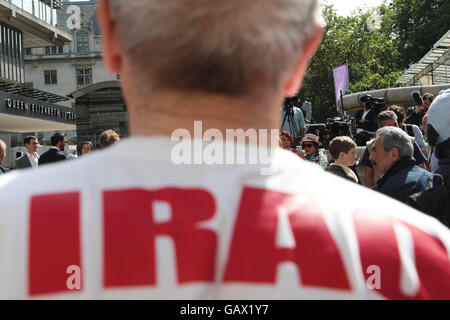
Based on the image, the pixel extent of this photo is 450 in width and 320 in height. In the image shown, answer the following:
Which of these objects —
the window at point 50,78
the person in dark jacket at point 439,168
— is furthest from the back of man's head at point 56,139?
the window at point 50,78

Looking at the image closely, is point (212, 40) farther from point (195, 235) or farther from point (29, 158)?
point (29, 158)

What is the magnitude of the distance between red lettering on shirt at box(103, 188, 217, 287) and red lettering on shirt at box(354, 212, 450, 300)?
0.77ft

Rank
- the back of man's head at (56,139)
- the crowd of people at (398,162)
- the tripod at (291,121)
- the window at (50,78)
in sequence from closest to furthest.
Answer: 1. the crowd of people at (398,162)
2. the back of man's head at (56,139)
3. the tripod at (291,121)
4. the window at (50,78)

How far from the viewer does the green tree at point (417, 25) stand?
4066cm

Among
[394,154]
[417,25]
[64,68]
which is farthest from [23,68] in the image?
[394,154]

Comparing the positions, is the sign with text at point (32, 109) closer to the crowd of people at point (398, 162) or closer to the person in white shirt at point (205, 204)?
the crowd of people at point (398, 162)

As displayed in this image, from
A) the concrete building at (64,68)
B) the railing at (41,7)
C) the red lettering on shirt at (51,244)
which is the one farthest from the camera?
the concrete building at (64,68)

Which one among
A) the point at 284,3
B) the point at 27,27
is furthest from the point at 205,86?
the point at 27,27

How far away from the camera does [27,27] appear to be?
40.8 meters

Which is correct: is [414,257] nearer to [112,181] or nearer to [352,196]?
[352,196]

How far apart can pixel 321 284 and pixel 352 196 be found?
150 mm

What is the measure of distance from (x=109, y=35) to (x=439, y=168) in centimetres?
294

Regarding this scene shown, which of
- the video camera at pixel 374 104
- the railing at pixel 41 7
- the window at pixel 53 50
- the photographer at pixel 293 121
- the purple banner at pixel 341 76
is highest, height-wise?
the window at pixel 53 50

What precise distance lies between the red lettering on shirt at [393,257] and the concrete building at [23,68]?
3080 centimetres
